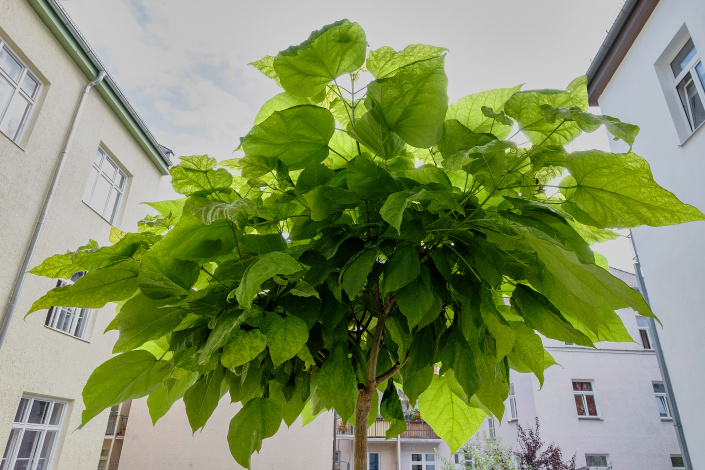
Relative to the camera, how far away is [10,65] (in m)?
5.16

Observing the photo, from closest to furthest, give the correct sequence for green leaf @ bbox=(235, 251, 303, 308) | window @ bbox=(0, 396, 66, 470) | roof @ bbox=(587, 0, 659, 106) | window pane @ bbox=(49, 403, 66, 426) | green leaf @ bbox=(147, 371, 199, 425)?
green leaf @ bbox=(235, 251, 303, 308) < green leaf @ bbox=(147, 371, 199, 425) < roof @ bbox=(587, 0, 659, 106) < window @ bbox=(0, 396, 66, 470) < window pane @ bbox=(49, 403, 66, 426)

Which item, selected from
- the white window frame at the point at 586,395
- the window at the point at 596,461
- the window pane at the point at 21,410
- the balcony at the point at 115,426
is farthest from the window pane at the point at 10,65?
the window at the point at 596,461

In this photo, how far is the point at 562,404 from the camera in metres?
11.4

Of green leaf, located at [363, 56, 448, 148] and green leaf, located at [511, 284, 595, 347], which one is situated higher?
green leaf, located at [363, 56, 448, 148]

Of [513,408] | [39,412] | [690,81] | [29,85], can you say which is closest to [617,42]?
[690,81]

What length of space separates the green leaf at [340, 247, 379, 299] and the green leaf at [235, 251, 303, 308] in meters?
0.05

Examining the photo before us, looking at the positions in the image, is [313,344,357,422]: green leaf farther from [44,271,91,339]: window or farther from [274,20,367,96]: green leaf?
[44,271,91,339]: window

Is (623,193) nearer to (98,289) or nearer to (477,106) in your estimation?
(477,106)

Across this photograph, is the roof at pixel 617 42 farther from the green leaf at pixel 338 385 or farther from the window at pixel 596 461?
the window at pixel 596 461

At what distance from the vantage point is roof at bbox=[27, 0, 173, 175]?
555 centimetres

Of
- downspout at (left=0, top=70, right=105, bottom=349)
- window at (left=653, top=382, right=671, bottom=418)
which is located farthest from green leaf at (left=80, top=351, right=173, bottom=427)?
window at (left=653, top=382, right=671, bottom=418)

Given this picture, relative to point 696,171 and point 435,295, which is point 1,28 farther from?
point 696,171

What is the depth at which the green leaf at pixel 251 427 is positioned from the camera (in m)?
0.43

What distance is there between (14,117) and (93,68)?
5.17ft
